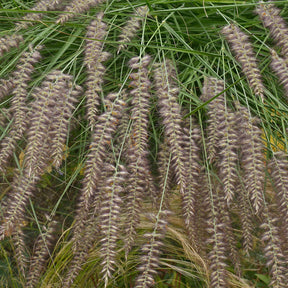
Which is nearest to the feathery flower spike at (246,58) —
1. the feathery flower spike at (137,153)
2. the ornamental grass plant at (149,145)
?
the ornamental grass plant at (149,145)

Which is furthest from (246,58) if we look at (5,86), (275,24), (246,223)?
(5,86)

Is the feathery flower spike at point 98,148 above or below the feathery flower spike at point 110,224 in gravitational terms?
above

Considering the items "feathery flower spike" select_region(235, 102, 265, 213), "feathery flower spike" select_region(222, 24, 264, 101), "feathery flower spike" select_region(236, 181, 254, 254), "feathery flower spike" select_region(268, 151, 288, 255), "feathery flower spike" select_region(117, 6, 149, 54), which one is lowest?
"feathery flower spike" select_region(236, 181, 254, 254)

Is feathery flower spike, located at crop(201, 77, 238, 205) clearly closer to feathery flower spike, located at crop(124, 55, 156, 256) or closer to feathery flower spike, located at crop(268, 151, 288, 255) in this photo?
feathery flower spike, located at crop(268, 151, 288, 255)

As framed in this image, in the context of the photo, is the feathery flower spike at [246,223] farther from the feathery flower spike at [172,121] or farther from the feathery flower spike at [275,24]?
the feathery flower spike at [275,24]

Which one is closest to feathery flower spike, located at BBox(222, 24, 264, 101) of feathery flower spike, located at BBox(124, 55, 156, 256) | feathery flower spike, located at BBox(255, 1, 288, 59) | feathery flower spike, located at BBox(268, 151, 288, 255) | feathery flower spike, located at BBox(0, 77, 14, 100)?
feathery flower spike, located at BBox(255, 1, 288, 59)

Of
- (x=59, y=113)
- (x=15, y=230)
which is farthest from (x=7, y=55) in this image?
(x=15, y=230)

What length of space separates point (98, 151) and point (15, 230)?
63 centimetres

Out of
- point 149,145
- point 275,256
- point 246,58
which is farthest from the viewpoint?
point 149,145

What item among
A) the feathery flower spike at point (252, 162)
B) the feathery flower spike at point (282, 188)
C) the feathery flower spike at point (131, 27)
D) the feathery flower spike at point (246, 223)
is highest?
the feathery flower spike at point (131, 27)

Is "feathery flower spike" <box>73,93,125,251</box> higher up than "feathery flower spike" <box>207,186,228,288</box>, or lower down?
higher up

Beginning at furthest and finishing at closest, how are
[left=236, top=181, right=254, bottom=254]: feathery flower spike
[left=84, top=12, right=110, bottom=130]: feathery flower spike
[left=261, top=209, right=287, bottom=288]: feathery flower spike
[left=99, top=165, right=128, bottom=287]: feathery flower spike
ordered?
1. [left=236, top=181, right=254, bottom=254]: feathery flower spike
2. [left=84, top=12, right=110, bottom=130]: feathery flower spike
3. [left=261, top=209, right=287, bottom=288]: feathery flower spike
4. [left=99, top=165, right=128, bottom=287]: feathery flower spike

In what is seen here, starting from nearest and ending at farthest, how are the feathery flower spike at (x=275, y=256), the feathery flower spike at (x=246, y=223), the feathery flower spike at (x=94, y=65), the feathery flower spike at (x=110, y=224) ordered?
1. the feathery flower spike at (x=110, y=224)
2. the feathery flower spike at (x=275, y=256)
3. the feathery flower spike at (x=94, y=65)
4. the feathery flower spike at (x=246, y=223)

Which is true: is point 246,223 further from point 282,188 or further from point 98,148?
point 98,148
